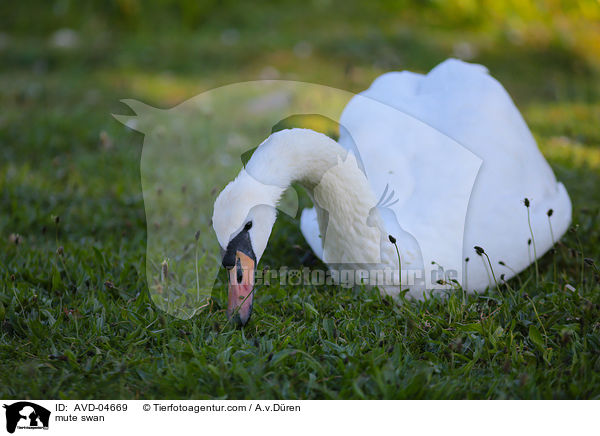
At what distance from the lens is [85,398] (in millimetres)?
2193

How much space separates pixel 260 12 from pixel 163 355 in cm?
761

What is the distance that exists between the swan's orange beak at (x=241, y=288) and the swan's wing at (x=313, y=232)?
0.65m

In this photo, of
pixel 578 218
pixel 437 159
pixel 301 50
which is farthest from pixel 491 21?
pixel 437 159

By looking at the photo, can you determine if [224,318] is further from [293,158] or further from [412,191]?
[412,191]

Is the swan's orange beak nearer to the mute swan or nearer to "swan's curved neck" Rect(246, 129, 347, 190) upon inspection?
the mute swan

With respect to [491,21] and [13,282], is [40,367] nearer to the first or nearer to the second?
[13,282]

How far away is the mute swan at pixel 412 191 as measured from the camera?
2.37 m

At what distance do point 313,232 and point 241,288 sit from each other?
2.81 ft

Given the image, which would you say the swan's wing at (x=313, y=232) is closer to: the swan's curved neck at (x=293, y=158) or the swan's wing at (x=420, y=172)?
the swan's wing at (x=420, y=172)

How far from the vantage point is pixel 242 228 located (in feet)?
7.43

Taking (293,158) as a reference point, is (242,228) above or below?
below
